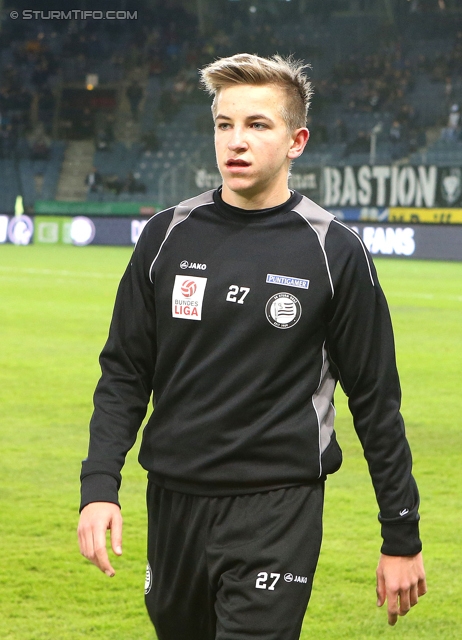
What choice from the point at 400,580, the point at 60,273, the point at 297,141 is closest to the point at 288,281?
the point at 297,141

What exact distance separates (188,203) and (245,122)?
0.30 meters

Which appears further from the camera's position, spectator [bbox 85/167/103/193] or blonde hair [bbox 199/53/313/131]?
A: spectator [bbox 85/167/103/193]

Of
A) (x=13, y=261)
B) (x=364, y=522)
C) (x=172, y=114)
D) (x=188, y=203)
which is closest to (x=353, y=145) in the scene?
(x=172, y=114)

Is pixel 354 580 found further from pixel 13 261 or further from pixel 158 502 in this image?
pixel 13 261

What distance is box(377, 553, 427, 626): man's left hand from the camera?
2.76 meters

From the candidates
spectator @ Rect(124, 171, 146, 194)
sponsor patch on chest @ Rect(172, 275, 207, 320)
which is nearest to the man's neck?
sponsor patch on chest @ Rect(172, 275, 207, 320)

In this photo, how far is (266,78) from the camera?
9.07ft

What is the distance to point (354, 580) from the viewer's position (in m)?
5.13

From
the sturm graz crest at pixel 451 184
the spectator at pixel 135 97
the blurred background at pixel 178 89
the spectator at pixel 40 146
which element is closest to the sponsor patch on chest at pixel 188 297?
the sturm graz crest at pixel 451 184

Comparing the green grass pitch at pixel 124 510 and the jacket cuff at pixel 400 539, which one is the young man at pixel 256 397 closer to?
the jacket cuff at pixel 400 539

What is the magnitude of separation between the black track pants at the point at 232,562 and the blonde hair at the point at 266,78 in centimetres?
99

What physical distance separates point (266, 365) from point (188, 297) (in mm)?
268

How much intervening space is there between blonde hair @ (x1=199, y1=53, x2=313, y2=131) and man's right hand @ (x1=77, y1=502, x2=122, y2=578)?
42.3 inches

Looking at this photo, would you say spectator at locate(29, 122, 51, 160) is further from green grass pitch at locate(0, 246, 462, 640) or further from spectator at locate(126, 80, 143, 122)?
green grass pitch at locate(0, 246, 462, 640)
